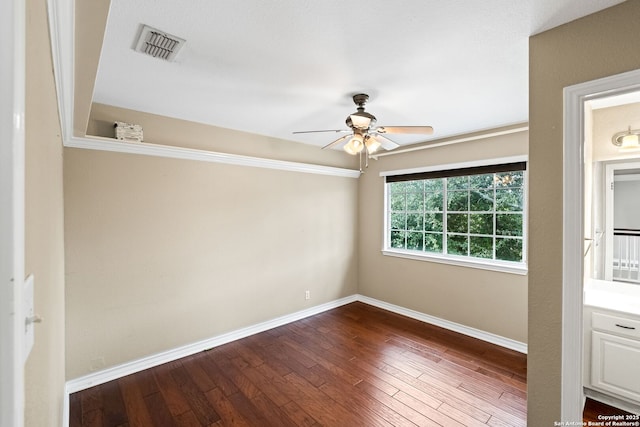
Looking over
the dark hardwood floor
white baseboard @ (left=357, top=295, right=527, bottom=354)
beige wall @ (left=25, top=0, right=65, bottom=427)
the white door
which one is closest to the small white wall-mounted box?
beige wall @ (left=25, top=0, right=65, bottom=427)

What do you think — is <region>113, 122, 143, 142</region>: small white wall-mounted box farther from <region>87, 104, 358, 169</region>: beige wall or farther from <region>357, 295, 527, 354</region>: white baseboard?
<region>357, 295, 527, 354</region>: white baseboard

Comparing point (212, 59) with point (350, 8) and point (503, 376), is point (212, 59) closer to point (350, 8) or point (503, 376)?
point (350, 8)

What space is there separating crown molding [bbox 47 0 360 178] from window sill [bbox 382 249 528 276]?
1519 millimetres

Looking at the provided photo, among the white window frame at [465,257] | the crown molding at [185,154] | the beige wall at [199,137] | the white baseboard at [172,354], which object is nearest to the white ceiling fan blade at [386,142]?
the beige wall at [199,137]

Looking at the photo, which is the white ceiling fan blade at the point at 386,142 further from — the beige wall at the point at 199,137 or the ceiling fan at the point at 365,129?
the beige wall at the point at 199,137

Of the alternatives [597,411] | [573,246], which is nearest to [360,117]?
[573,246]

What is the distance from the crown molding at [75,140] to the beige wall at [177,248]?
81 millimetres

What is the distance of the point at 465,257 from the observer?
363 cm

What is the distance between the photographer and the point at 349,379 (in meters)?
2.60

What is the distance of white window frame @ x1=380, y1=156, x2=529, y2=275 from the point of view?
313 cm

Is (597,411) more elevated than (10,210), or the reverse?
(10,210)

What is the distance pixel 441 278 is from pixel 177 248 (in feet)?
10.4

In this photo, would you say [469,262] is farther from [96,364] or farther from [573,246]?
[96,364]

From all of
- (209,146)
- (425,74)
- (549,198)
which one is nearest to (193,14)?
(425,74)
